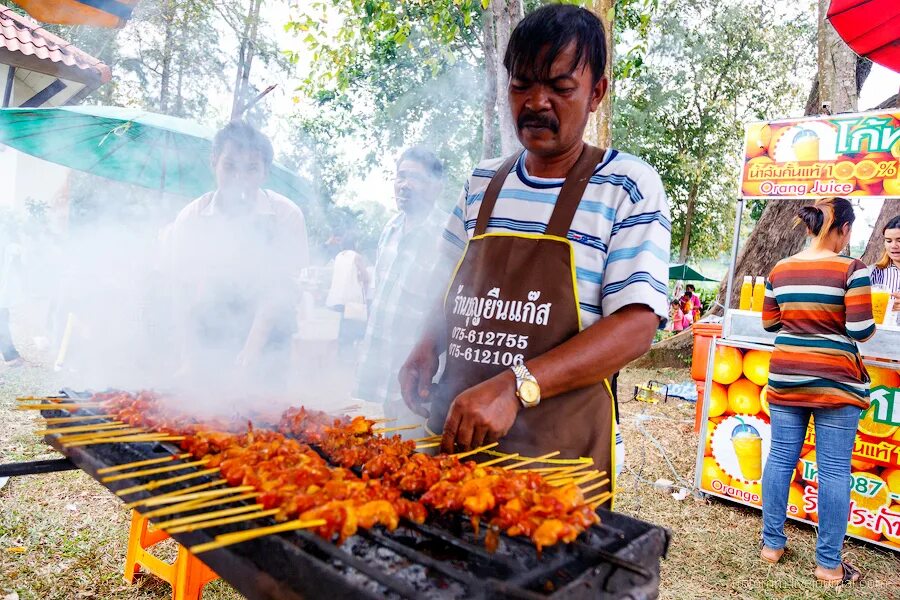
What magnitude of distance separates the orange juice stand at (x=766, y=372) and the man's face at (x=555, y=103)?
3.82m

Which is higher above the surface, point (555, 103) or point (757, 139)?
point (757, 139)

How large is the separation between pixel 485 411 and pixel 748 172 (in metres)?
4.97

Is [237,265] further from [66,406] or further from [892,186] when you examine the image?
[892,186]

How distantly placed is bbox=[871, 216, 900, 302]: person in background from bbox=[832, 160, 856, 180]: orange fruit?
1.58 m

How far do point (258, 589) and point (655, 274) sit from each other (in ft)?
4.68

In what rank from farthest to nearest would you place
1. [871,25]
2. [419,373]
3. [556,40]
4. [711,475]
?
[711,475] → [871,25] → [419,373] → [556,40]

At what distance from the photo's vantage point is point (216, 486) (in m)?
1.84

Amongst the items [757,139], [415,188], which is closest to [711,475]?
[757,139]

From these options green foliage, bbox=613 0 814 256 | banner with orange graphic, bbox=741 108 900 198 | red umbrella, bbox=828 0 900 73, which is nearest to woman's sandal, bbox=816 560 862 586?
banner with orange graphic, bbox=741 108 900 198

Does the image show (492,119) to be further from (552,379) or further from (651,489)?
(552,379)

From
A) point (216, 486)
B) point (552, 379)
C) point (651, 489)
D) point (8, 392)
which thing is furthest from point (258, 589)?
point (8, 392)

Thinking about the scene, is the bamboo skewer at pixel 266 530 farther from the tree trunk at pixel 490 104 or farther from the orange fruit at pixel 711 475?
the tree trunk at pixel 490 104

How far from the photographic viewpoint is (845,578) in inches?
163

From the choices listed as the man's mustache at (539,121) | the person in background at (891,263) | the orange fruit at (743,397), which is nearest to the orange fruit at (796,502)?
the orange fruit at (743,397)
